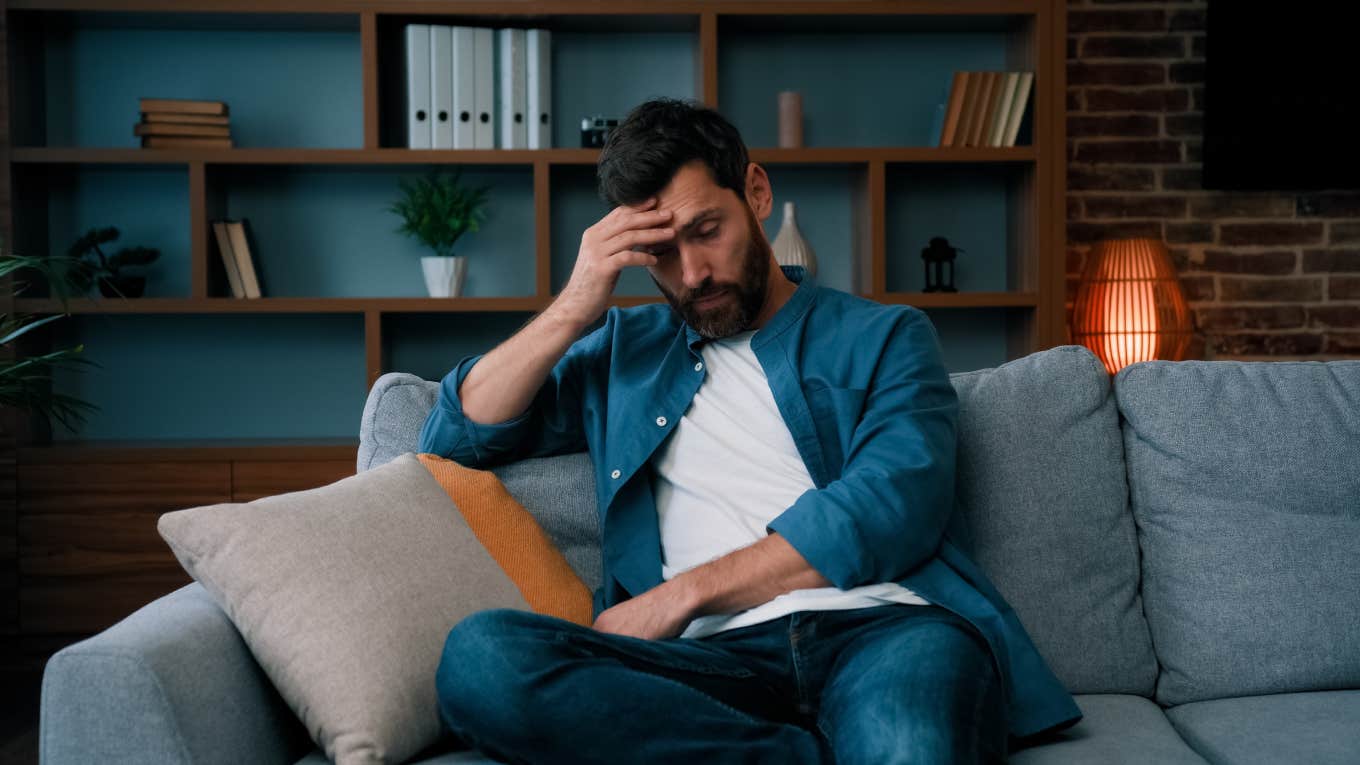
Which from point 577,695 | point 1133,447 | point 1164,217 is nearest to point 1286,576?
point 1133,447

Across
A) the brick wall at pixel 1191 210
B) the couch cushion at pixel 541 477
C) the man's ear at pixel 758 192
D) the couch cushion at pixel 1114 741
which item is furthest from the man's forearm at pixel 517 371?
the brick wall at pixel 1191 210

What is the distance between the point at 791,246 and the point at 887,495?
2039mm

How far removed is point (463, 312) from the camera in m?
3.46

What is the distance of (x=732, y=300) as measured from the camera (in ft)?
5.32

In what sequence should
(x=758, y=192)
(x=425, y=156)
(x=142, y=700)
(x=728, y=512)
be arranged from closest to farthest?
1. (x=142, y=700)
2. (x=728, y=512)
3. (x=758, y=192)
4. (x=425, y=156)

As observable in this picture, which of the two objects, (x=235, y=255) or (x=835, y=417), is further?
(x=235, y=255)

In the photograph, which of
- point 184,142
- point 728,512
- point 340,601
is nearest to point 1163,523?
point 728,512

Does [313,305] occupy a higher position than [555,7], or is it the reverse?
[555,7]

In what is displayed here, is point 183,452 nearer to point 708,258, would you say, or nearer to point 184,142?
point 184,142

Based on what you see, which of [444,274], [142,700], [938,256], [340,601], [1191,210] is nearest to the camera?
[142,700]

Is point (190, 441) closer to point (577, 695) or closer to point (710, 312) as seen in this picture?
point (710, 312)

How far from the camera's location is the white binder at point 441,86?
10.4ft

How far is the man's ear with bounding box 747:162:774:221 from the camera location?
1.72 meters

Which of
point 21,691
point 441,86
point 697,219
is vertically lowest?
point 21,691
